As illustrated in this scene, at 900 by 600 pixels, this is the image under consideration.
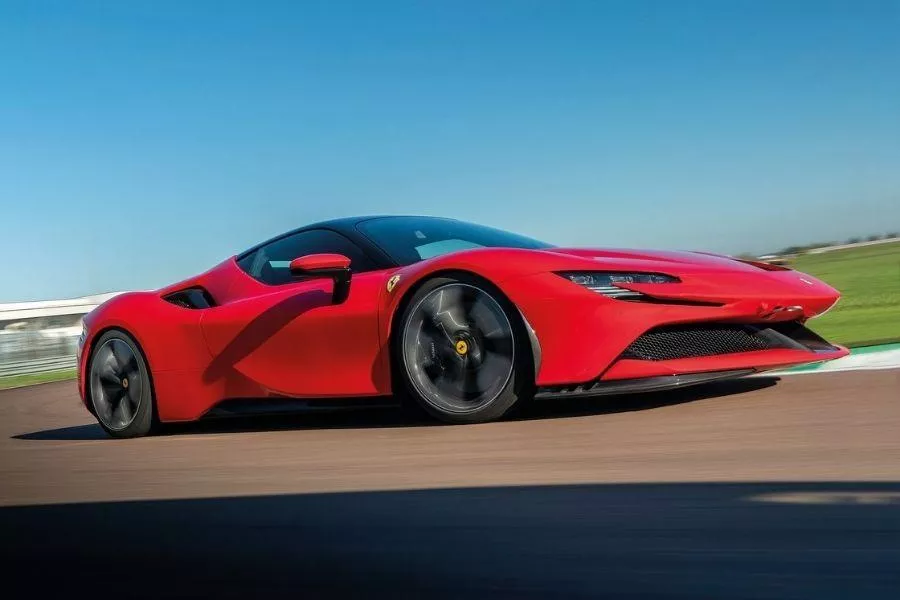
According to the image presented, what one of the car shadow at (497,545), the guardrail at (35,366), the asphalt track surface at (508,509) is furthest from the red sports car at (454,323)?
the guardrail at (35,366)

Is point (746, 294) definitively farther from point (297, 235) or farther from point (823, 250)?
point (823, 250)

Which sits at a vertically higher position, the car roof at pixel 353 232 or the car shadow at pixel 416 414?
the car roof at pixel 353 232

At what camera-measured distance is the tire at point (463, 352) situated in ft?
14.5

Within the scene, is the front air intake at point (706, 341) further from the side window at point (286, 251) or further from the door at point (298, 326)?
the side window at point (286, 251)

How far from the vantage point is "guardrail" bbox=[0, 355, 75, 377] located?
651 inches

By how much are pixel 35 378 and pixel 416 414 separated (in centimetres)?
1196

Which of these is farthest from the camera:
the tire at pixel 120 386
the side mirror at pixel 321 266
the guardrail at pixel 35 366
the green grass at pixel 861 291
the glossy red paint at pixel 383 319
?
the guardrail at pixel 35 366

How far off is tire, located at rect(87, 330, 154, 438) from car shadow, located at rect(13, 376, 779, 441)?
0.17 m

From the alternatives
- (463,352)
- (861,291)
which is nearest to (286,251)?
(463,352)

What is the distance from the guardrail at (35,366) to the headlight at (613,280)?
46.0ft

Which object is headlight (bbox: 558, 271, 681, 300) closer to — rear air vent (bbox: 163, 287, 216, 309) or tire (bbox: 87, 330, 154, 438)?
rear air vent (bbox: 163, 287, 216, 309)

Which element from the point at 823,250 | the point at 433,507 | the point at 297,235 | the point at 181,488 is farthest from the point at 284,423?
the point at 823,250

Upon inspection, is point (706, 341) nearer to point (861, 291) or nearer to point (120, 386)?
point (120, 386)

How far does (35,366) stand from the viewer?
55.1 feet
